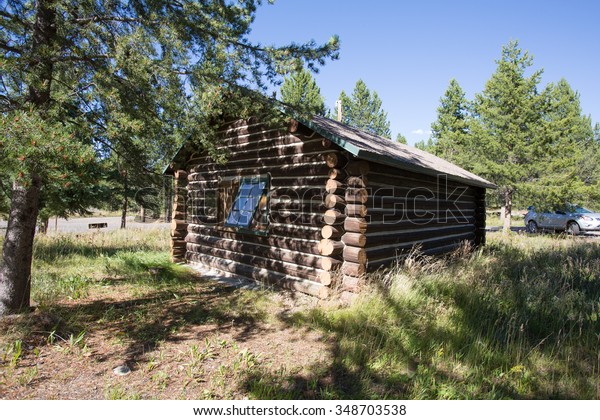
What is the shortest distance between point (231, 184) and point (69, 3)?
16.5 feet

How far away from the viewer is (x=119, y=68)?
15.8 ft

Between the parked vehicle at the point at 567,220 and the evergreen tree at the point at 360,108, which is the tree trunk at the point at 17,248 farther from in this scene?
the evergreen tree at the point at 360,108

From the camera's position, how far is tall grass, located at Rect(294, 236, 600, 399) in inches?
137

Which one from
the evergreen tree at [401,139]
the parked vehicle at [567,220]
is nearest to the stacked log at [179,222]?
the parked vehicle at [567,220]

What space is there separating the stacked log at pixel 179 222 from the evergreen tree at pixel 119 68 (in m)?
4.47

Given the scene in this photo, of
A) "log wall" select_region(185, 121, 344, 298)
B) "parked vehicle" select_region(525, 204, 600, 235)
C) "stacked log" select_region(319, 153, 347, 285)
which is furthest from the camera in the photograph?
"parked vehicle" select_region(525, 204, 600, 235)

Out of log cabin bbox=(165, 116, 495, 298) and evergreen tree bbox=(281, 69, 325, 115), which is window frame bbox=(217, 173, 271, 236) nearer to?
log cabin bbox=(165, 116, 495, 298)

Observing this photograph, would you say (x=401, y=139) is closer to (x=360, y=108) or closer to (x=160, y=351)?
(x=360, y=108)

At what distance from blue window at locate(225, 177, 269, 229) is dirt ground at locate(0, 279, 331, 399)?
2.39 meters

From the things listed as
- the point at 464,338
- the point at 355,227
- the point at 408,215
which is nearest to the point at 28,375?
the point at 355,227

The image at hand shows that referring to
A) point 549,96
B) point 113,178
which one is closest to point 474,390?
point 113,178

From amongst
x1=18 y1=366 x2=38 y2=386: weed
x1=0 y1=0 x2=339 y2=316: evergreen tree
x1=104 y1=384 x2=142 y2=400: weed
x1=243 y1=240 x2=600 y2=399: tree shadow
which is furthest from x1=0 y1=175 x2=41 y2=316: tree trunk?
x1=243 y1=240 x2=600 y2=399: tree shadow

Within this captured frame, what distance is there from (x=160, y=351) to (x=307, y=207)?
382 cm

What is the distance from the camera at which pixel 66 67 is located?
5141 millimetres
